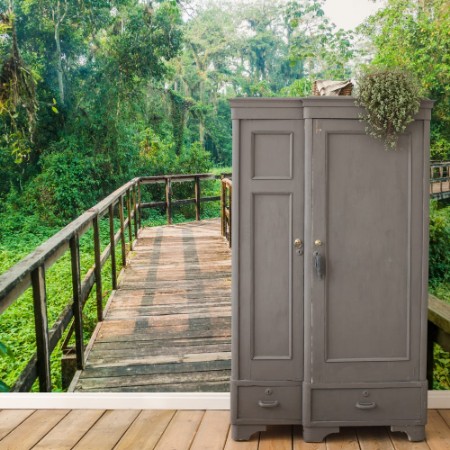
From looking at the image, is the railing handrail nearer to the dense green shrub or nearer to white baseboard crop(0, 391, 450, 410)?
white baseboard crop(0, 391, 450, 410)

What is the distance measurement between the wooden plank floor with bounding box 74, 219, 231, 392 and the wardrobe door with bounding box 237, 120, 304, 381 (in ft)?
2.13

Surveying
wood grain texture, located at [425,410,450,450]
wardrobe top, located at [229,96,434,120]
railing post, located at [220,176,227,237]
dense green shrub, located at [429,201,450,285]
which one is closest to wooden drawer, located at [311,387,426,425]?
wood grain texture, located at [425,410,450,450]

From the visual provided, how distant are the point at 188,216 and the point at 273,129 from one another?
1261mm

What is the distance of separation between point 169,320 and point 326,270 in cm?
146

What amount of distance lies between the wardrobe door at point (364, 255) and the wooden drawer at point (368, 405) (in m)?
0.05

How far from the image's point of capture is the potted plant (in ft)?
6.56

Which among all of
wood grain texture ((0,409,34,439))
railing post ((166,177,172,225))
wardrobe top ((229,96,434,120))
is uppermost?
wardrobe top ((229,96,434,120))

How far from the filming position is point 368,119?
2043 mm

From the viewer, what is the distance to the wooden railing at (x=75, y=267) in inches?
92.3

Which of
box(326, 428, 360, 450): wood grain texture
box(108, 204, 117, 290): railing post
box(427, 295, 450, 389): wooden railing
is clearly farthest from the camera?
box(108, 204, 117, 290): railing post

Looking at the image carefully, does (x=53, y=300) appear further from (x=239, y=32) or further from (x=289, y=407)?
(x=239, y=32)

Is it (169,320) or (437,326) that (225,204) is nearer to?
(169,320)

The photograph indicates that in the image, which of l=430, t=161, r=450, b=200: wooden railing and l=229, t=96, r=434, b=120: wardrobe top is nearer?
l=229, t=96, r=434, b=120: wardrobe top

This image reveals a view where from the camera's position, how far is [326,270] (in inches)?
83.1
